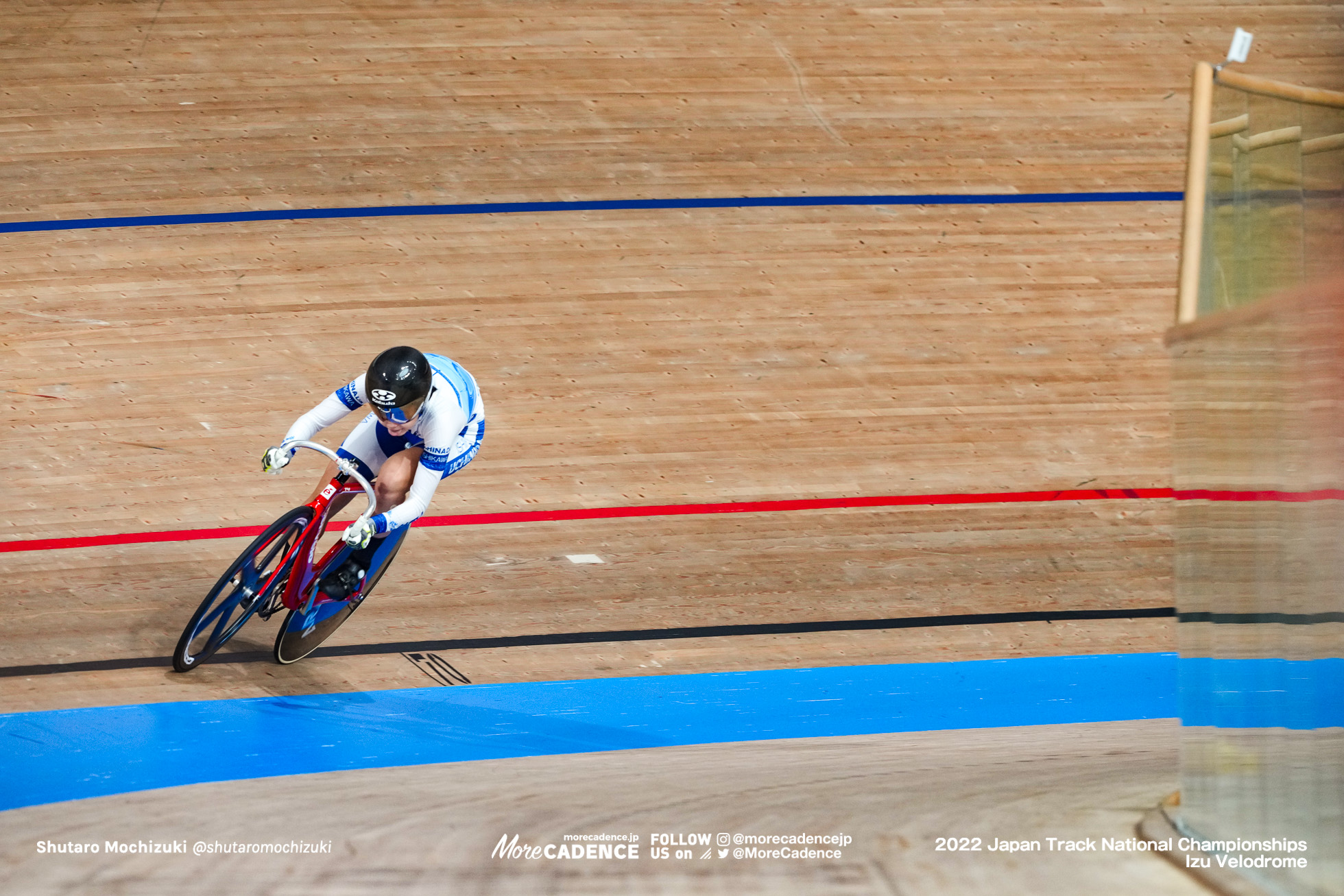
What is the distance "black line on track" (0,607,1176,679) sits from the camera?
274cm

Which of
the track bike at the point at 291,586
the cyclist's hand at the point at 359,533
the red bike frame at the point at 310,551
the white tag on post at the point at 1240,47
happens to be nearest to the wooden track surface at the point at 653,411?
the track bike at the point at 291,586

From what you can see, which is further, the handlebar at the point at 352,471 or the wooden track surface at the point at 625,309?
the wooden track surface at the point at 625,309

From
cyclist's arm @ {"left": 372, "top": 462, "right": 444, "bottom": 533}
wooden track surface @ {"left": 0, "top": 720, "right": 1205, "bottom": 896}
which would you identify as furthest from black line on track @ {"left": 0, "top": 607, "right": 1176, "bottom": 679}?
cyclist's arm @ {"left": 372, "top": 462, "right": 444, "bottom": 533}

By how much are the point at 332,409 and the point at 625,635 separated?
1.15 meters

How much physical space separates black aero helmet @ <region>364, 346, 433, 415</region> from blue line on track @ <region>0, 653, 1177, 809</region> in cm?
94

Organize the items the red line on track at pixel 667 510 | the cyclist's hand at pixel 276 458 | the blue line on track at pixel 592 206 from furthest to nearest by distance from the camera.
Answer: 1. the blue line on track at pixel 592 206
2. the red line on track at pixel 667 510
3. the cyclist's hand at pixel 276 458

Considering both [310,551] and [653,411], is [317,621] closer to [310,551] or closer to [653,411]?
[310,551]

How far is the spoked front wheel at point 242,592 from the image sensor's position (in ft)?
8.11

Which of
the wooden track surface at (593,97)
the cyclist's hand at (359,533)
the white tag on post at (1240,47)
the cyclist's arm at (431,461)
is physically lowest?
the cyclist's hand at (359,533)

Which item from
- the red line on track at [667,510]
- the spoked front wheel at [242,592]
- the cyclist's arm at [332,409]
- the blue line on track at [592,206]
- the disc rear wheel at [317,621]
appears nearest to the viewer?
the cyclist's arm at [332,409]

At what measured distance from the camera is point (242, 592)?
255 centimetres

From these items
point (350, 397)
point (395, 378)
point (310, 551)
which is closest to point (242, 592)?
point (310, 551)

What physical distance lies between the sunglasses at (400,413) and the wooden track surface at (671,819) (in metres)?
A: 0.82

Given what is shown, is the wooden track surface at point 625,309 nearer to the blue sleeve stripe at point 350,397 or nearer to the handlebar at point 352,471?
the handlebar at point 352,471
